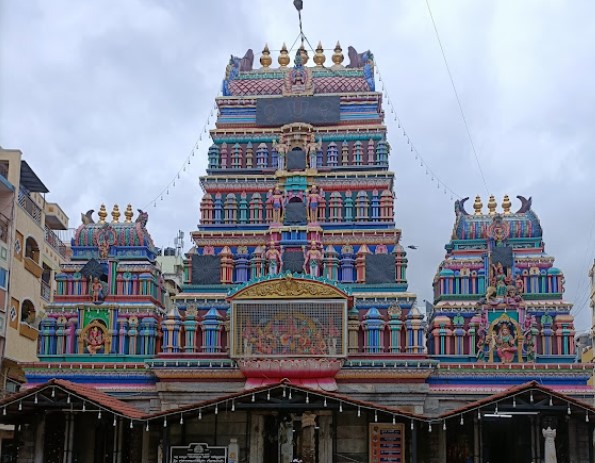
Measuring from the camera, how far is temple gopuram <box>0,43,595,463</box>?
30234mm

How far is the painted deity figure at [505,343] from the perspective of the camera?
106ft

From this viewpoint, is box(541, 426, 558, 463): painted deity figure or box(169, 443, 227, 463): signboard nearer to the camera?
box(541, 426, 558, 463): painted deity figure

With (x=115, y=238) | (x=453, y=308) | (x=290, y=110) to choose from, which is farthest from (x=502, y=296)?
(x=115, y=238)

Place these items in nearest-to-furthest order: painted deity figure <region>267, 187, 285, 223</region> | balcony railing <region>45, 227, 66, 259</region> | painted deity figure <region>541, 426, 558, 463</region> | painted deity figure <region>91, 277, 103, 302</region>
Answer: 1. painted deity figure <region>541, 426, 558, 463</region>
2. painted deity figure <region>91, 277, 103, 302</region>
3. painted deity figure <region>267, 187, 285, 223</region>
4. balcony railing <region>45, 227, 66, 259</region>

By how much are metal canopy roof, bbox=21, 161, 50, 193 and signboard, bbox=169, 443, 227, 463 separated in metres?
18.8

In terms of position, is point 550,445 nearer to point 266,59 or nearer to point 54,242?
point 266,59

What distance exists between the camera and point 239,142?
122ft

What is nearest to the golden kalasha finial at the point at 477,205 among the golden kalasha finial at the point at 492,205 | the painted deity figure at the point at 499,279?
Result: the golden kalasha finial at the point at 492,205

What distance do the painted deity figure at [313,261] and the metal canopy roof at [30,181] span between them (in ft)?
54.2

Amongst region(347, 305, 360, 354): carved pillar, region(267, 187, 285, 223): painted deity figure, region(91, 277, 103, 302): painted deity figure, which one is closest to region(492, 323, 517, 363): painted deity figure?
region(347, 305, 360, 354): carved pillar

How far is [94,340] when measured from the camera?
33875mm

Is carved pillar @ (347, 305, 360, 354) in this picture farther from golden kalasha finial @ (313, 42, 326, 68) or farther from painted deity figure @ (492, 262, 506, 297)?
golden kalasha finial @ (313, 42, 326, 68)

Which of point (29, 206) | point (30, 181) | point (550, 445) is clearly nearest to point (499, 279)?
point (550, 445)

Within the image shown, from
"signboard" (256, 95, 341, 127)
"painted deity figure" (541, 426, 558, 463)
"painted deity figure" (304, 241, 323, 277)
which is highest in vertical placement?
"signboard" (256, 95, 341, 127)
